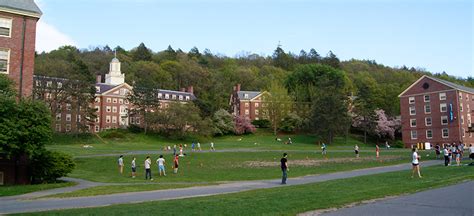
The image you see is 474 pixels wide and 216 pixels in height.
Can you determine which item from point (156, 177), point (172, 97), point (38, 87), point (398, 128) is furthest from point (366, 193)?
point (172, 97)

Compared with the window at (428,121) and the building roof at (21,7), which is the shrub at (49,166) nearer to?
the building roof at (21,7)

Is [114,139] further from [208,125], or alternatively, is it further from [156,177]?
[156,177]

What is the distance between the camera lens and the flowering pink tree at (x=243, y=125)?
9888 cm

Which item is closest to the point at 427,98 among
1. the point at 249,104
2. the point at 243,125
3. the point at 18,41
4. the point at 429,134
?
the point at 429,134

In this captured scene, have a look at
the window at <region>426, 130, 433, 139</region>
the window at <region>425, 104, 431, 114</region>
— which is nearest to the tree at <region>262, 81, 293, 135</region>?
the window at <region>425, 104, 431, 114</region>

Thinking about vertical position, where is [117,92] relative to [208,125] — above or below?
above

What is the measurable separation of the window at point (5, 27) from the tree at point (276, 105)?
237 ft

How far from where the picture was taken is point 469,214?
12.4 metres

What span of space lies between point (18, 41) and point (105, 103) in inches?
2948

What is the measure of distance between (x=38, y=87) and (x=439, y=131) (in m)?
77.2

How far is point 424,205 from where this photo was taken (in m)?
14.2

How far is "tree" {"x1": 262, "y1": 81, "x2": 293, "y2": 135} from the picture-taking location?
100938 mm

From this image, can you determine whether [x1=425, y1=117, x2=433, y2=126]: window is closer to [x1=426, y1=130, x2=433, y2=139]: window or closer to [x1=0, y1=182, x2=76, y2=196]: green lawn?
[x1=426, y1=130, x2=433, y2=139]: window

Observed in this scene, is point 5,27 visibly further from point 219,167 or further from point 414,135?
point 414,135
